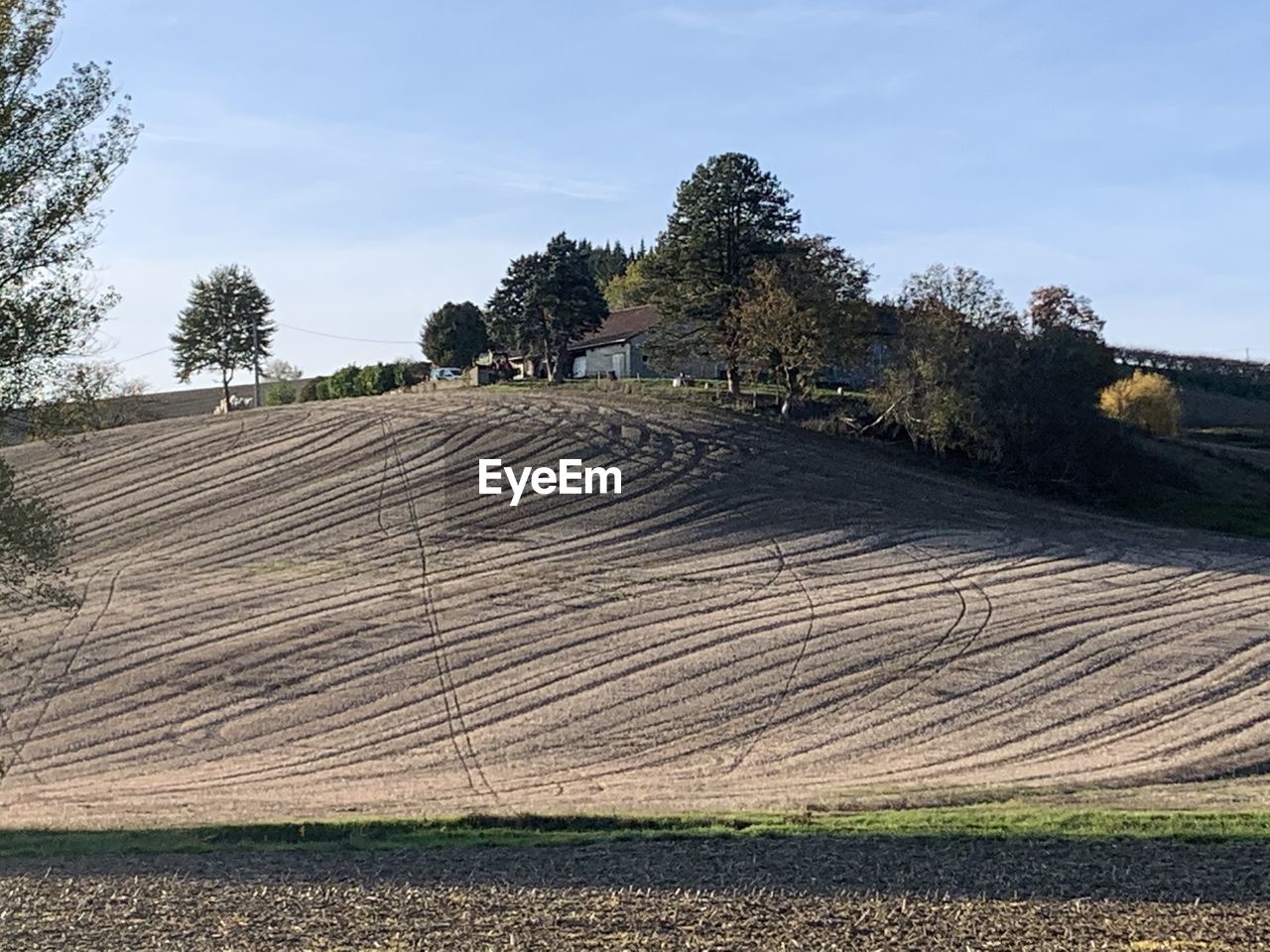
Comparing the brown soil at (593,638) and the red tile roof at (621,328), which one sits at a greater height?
the red tile roof at (621,328)

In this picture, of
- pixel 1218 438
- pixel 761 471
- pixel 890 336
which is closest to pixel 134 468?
pixel 761 471

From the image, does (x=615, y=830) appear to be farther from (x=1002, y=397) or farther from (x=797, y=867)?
(x=1002, y=397)

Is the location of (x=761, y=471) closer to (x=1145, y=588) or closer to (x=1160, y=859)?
(x=1145, y=588)

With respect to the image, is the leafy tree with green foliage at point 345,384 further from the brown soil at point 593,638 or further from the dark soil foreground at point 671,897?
the dark soil foreground at point 671,897

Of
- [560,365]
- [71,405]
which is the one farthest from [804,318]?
[71,405]

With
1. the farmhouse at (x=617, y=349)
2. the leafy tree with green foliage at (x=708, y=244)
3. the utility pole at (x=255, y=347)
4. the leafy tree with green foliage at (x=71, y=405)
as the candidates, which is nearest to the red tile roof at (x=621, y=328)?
the farmhouse at (x=617, y=349)
